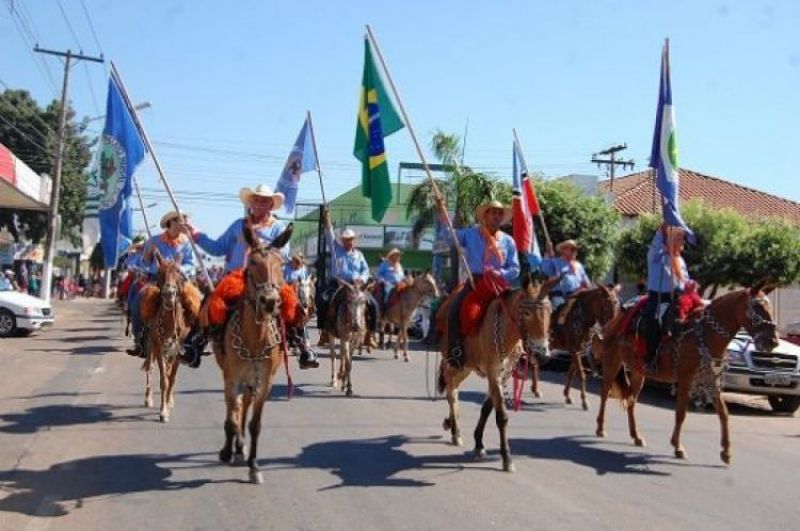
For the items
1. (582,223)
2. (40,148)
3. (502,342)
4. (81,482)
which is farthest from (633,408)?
(40,148)

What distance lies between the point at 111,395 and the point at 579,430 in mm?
7039

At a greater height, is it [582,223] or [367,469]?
[582,223]

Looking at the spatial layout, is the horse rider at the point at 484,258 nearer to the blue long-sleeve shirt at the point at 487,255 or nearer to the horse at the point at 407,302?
the blue long-sleeve shirt at the point at 487,255

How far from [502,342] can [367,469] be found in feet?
6.16

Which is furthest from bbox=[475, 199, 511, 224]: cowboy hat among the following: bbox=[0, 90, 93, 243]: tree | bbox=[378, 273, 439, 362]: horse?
bbox=[0, 90, 93, 243]: tree

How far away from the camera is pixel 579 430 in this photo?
1147 cm

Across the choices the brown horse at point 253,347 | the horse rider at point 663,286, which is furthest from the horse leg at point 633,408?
the brown horse at point 253,347

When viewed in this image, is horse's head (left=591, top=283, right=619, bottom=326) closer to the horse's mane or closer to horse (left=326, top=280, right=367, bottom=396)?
horse (left=326, top=280, right=367, bottom=396)

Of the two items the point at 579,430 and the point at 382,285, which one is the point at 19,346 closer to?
the point at 382,285

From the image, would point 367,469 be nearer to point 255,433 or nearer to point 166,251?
point 255,433

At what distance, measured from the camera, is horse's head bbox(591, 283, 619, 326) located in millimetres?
13336

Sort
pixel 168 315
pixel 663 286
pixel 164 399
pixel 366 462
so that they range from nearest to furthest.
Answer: pixel 366 462 < pixel 663 286 < pixel 164 399 < pixel 168 315

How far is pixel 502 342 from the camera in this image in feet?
29.5

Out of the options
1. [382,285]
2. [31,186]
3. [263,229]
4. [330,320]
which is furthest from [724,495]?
[31,186]
